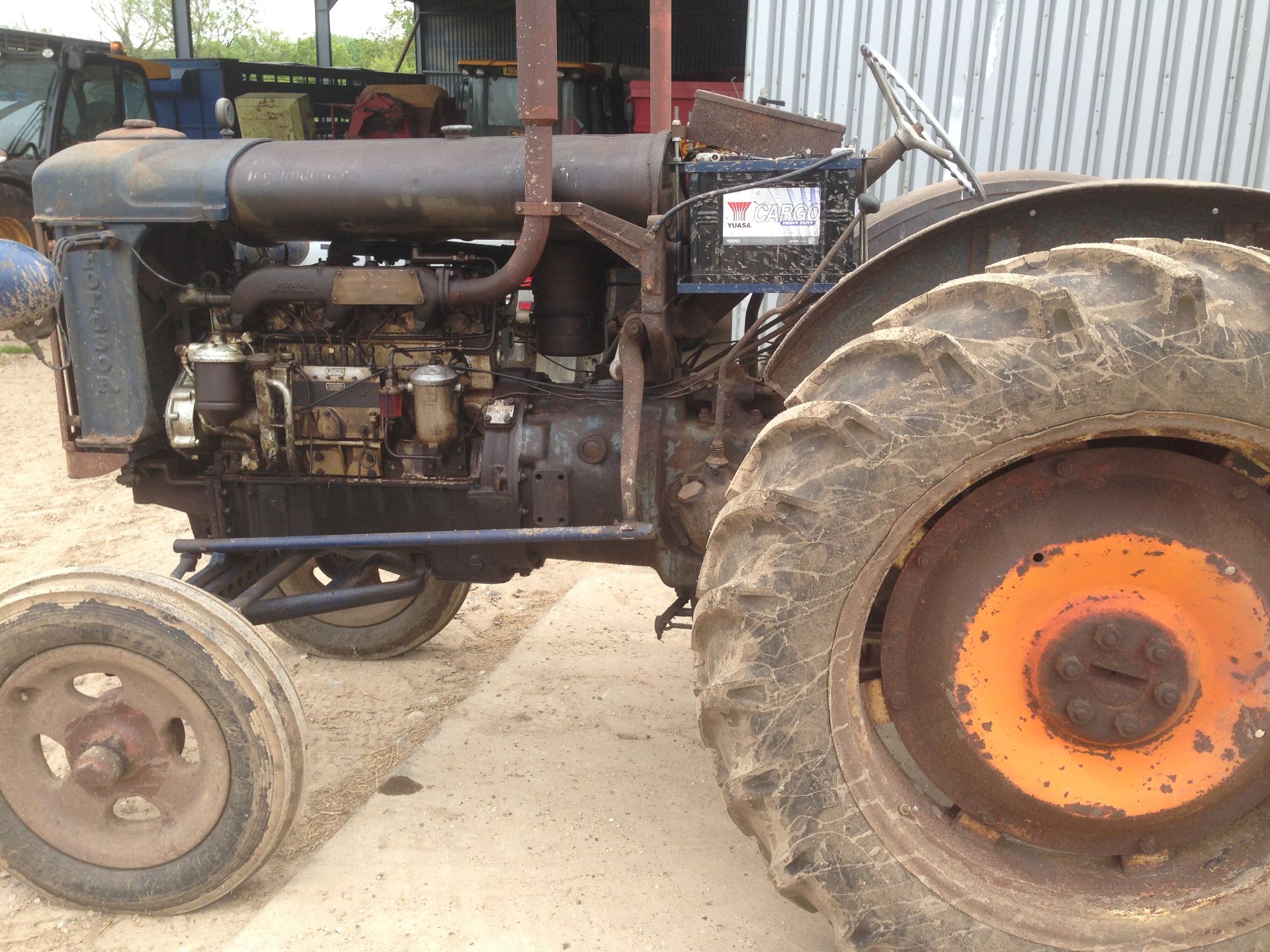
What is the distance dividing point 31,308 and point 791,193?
1.71 meters

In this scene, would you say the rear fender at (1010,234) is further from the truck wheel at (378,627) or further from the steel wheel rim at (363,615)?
the steel wheel rim at (363,615)

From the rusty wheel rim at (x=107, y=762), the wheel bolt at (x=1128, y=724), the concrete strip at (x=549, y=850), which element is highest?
the wheel bolt at (x=1128, y=724)

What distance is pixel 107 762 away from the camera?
7.60ft

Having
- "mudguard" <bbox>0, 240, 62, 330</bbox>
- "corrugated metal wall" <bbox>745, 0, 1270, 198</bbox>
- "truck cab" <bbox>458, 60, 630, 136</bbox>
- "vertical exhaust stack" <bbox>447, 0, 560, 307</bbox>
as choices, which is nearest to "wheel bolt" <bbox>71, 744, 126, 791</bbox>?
"mudguard" <bbox>0, 240, 62, 330</bbox>

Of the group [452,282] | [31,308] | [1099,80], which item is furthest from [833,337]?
[1099,80]

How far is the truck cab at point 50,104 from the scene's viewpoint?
31.4 ft

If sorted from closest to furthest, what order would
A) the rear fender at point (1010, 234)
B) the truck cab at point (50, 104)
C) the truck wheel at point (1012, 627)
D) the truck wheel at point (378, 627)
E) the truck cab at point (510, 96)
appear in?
the truck wheel at point (1012, 627) → the rear fender at point (1010, 234) → the truck wheel at point (378, 627) → the truck cab at point (50, 104) → the truck cab at point (510, 96)

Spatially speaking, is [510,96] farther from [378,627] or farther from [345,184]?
[345,184]

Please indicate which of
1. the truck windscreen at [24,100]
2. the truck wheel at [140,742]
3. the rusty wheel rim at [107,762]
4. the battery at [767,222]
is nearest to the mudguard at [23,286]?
the truck wheel at [140,742]

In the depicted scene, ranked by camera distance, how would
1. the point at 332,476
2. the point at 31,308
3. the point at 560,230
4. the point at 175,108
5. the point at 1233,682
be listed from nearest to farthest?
the point at 1233,682 < the point at 31,308 < the point at 560,230 < the point at 332,476 < the point at 175,108

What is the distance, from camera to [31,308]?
2.24 meters

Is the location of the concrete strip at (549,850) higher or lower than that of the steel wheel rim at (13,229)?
lower

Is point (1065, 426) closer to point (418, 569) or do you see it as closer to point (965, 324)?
point (965, 324)

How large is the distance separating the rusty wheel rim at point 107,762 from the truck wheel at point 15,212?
28.2 ft
